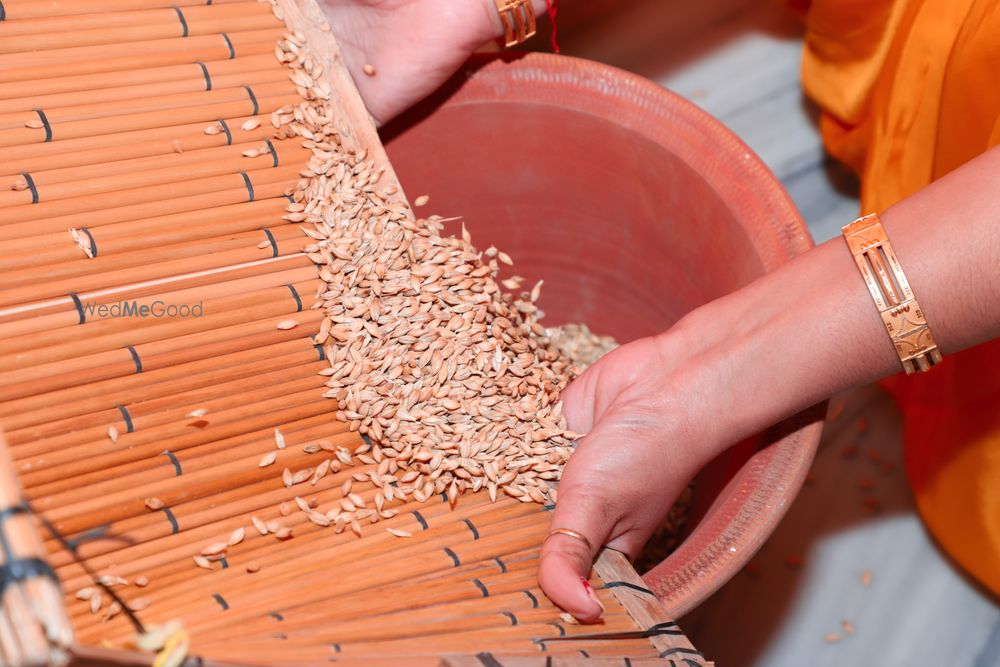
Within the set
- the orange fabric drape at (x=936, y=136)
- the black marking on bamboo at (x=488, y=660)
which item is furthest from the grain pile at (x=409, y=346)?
the orange fabric drape at (x=936, y=136)

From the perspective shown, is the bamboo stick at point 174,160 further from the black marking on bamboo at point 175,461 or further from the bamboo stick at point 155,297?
the black marking on bamboo at point 175,461

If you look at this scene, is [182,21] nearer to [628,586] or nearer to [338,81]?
[338,81]

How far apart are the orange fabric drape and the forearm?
0.26 m

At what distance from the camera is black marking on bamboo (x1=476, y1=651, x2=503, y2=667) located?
0.65 meters

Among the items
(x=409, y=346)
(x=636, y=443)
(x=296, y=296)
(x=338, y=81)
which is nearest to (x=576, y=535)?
(x=636, y=443)

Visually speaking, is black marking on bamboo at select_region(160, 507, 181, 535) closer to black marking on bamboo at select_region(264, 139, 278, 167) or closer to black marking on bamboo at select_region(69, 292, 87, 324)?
black marking on bamboo at select_region(69, 292, 87, 324)

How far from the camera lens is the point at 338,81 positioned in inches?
40.4

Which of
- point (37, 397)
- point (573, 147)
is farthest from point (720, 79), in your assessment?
point (37, 397)

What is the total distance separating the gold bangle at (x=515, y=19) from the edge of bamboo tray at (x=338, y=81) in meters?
0.21

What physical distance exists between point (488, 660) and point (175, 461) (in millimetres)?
370

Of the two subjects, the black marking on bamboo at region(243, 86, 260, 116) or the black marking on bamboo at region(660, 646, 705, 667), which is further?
the black marking on bamboo at region(243, 86, 260, 116)

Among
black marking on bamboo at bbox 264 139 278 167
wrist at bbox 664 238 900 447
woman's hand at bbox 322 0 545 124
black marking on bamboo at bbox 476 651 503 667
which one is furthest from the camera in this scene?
woman's hand at bbox 322 0 545 124

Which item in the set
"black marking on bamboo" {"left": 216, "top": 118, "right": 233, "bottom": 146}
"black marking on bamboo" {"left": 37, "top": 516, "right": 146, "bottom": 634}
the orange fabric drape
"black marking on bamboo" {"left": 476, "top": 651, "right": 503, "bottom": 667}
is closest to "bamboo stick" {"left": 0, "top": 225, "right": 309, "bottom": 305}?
"black marking on bamboo" {"left": 216, "top": 118, "right": 233, "bottom": 146}

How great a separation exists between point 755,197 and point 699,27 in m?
0.94
